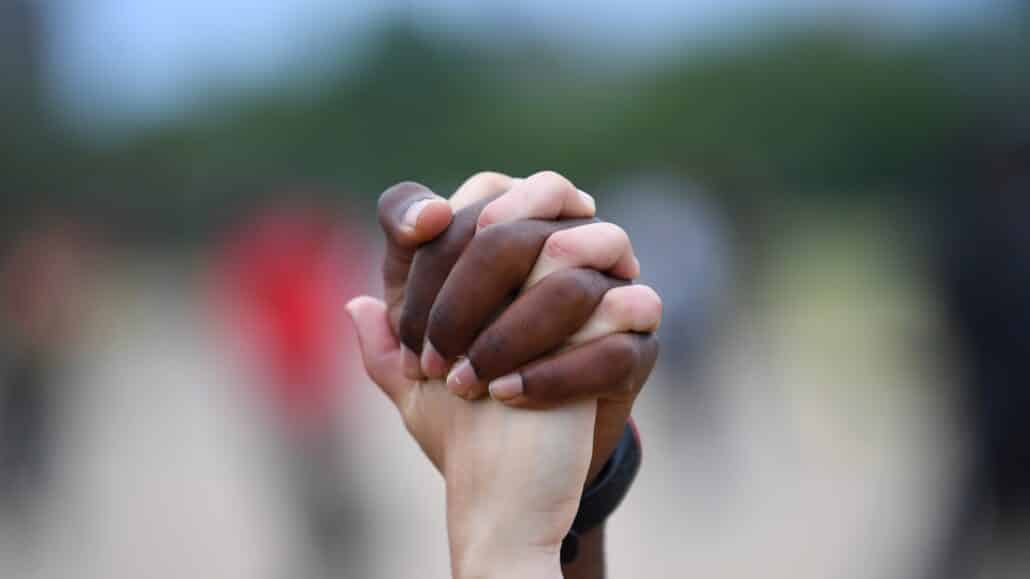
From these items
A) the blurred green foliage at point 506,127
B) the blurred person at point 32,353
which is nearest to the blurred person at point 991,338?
the blurred person at point 32,353

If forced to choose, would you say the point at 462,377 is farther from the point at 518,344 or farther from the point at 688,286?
the point at 688,286

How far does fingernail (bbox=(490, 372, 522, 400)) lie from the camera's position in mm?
1232

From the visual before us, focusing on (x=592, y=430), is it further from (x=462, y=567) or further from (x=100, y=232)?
(x=100, y=232)

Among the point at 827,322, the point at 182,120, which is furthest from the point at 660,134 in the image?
the point at 827,322

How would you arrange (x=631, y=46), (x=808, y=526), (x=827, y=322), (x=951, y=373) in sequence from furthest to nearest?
(x=631, y=46) → (x=827, y=322) → (x=808, y=526) → (x=951, y=373)

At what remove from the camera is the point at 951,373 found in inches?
156

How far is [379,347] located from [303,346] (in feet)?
11.4

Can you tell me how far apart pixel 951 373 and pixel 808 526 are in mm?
1484

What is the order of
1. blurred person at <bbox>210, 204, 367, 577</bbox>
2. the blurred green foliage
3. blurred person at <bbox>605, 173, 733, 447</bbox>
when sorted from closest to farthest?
blurred person at <bbox>210, 204, 367, 577</bbox> → blurred person at <bbox>605, 173, 733, 447</bbox> → the blurred green foliage

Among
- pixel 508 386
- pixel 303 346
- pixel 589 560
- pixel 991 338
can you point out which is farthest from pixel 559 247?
pixel 303 346

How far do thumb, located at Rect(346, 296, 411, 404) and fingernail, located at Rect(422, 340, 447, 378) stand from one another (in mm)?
142

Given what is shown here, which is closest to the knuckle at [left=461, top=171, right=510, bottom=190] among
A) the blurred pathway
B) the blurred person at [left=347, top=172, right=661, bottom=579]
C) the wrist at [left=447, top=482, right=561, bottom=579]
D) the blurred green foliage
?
the blurred person at [left=347, top=172, right=661, bottom=579]

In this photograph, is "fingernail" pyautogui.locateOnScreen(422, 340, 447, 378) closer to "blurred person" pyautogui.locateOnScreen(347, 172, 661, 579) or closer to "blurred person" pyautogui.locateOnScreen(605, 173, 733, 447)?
"blurred person" pyautogui.locateOnScreen(347, 172, 661, 579)

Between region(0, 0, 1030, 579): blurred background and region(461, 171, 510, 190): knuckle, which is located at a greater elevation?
region(461, 171, 510, 190): knuckle
